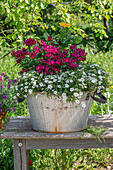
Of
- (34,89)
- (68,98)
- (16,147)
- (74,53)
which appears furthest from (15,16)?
(16,147)

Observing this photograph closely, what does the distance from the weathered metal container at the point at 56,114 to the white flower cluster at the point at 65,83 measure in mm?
42

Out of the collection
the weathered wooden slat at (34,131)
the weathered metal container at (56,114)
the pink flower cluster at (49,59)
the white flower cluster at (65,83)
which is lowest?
the weathered wooden slat at (34,131)

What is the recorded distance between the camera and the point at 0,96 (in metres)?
2.51

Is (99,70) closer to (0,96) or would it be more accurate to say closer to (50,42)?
(50,42)

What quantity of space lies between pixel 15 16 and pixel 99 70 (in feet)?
2.85

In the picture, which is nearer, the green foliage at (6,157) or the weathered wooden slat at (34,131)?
the weathered wooden slat at (34,131)

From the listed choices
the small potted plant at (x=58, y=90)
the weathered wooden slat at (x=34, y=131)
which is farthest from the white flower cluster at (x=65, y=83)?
the weathered wooden slat at (x=34, y=131)

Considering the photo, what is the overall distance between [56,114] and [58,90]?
0.46 feet

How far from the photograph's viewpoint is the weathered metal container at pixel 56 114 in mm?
1414

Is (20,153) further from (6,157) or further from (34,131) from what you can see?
(6,157)

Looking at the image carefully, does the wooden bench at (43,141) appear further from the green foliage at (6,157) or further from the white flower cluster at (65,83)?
the green foliage at (6,157)

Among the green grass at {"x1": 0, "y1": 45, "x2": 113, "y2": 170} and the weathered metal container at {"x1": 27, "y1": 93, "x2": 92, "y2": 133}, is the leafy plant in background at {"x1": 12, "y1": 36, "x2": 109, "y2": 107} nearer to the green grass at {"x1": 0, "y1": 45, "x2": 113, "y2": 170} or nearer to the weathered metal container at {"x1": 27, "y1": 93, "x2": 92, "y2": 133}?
the weathered metal container at {"x1": 27, "y1": 93, "x2": 92, "y2": 133}

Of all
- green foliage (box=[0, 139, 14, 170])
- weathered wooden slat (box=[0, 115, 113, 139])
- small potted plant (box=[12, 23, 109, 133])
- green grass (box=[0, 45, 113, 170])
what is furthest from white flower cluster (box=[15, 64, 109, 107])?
green foliage (box=[0, 139, 14, 170])

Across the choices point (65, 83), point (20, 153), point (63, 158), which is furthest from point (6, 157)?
point (65, 83)
